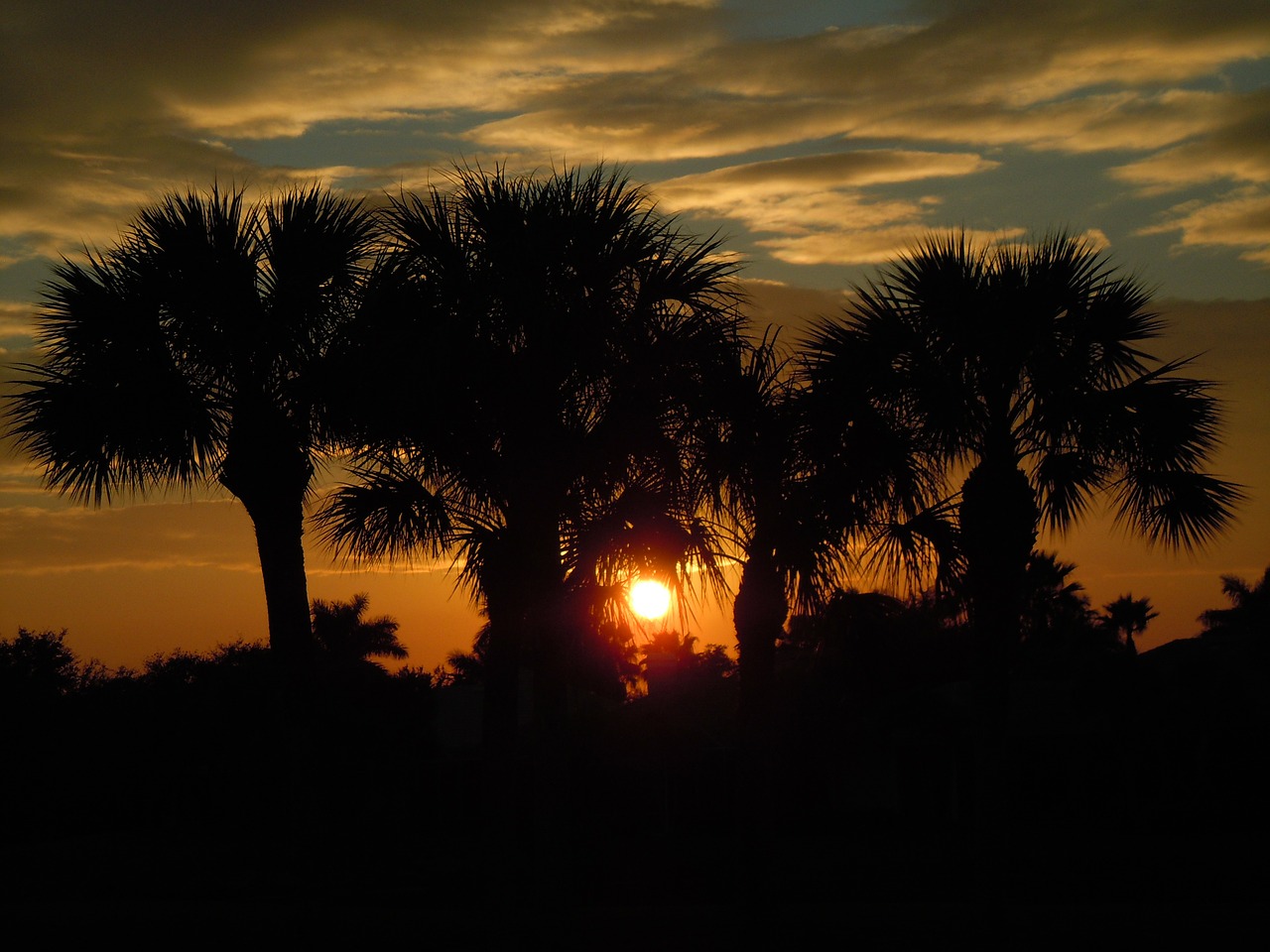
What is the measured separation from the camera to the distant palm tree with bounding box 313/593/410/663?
7678 cm

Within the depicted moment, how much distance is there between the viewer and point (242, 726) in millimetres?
31766

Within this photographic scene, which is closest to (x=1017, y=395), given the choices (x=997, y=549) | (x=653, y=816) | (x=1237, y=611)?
(x=997, y=549)

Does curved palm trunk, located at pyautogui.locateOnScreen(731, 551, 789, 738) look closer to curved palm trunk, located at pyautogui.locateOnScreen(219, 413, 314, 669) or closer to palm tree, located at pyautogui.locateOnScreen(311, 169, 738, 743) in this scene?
palm tree, located at pyautogui.locateOnScreen(311, 169, 738, 743)

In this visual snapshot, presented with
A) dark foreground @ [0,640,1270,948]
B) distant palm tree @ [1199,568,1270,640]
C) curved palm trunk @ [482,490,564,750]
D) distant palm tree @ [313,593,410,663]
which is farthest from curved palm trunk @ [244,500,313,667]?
distant palm tree @ [313,593,410,663]

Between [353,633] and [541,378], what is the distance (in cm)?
6751

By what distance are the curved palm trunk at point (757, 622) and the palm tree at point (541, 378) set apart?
1.35m

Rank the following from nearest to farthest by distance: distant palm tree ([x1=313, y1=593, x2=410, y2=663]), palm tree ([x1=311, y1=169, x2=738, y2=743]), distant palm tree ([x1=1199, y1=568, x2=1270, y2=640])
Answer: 1. palm tree ([x1=311, y1=169, x2=738, y2=743])
2. distant palm tree ([x1=1199, y1=568, x2=1270, y2=640])
3. distant palm tree ([x1=313, y1=593, x2=410, y2=663])

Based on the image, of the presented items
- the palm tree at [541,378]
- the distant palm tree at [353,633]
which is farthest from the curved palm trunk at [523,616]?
the distant palm tree at [353,633]

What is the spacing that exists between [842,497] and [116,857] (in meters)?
18.9

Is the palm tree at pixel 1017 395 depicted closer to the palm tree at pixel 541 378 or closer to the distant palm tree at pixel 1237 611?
the palm tree at pixel 541 378

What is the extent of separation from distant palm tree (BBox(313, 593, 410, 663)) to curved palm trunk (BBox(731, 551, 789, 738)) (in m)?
63.1

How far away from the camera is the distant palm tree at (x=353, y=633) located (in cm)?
7678

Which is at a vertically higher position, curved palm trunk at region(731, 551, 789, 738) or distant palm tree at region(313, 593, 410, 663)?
distant palm tree at region(313, 593, 410, 663)

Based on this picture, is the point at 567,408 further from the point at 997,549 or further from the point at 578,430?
the point at 997,549
